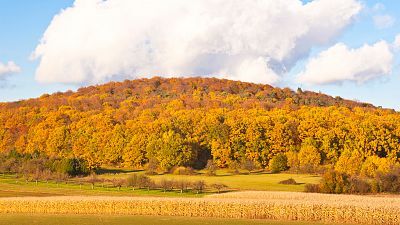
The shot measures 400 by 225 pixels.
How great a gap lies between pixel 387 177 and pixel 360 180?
12.6ft

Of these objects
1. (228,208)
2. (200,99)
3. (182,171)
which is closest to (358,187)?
(228,208)

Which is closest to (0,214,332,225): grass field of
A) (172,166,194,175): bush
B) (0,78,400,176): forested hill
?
(0,78,400,176): forested hill

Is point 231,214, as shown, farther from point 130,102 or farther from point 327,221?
point 130,102

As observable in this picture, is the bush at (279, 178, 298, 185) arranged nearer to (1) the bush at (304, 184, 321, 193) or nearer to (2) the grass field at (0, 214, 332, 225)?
(1) the bush at (304, 184, 321, 193)

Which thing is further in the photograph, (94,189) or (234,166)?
(234,166)

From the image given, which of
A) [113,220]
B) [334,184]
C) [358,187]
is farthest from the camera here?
[358,187]

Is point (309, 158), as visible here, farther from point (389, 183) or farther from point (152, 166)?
point (389, 183)

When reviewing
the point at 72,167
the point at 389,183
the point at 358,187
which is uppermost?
the point at 72,167

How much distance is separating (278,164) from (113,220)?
61742 millimetres

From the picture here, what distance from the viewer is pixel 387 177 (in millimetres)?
68938

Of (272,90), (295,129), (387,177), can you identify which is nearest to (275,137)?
(295,129)

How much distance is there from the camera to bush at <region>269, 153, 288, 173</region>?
100 meters

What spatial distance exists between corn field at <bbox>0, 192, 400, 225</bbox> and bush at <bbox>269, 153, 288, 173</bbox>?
5300 centimetres

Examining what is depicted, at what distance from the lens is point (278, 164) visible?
10050 cm
